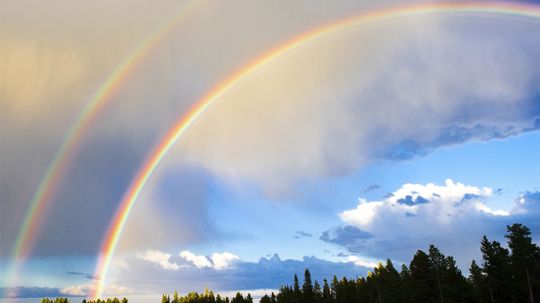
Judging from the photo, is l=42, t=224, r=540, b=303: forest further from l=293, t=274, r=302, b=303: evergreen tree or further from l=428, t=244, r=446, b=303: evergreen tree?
l=293, t=274, r=302, b=303: evergreen tree

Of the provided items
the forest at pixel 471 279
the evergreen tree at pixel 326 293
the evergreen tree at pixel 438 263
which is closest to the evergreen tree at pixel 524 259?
the forest at pixel 471 279

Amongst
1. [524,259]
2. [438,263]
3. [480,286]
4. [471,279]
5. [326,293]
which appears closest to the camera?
[524,259]

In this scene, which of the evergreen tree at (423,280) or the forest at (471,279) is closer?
the forest at (471,279)

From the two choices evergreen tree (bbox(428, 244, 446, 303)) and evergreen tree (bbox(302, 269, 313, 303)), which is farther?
evergreen tree (bbox(302, 269, 313, 303))

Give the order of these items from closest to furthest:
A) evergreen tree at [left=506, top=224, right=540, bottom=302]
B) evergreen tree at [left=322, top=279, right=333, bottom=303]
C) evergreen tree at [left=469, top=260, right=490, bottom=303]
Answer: evergreen tree at [left=506, top=224, right=540, bottom=302] < evergreen tree at [left=469, top=260, right=490, bottom=303] < evergreen tree at [left=322, top=279, right=333, bottom=303]

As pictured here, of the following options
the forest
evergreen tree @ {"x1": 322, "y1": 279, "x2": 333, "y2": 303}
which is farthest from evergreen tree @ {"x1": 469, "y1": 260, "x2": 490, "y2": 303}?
evergreen tree @ {"x1": 322, "y1": 279, "x2": 333, "y2": 303}

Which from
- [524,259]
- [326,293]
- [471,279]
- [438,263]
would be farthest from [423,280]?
[326,293]

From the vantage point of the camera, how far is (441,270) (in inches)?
3337

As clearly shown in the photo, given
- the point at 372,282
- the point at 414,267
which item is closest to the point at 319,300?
the point at 372,282

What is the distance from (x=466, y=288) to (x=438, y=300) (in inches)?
234

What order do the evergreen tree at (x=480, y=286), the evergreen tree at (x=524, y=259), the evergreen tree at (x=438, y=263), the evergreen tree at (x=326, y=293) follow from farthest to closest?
the evergreen tree at (x=326, y=293)
the evergreen tree at (x=438, y=263)
the evergreen tree at (x=480, y=286)
the evergreen tree at (x=524, y=259)

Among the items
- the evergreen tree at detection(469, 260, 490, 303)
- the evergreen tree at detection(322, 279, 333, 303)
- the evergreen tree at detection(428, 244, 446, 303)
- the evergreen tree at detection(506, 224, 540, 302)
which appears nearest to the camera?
the evergreen tree at detection(506, 224, 540, 302)

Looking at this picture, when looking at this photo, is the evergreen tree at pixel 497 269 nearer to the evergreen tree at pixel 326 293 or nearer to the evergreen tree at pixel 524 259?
the evergreen tree at pixel 524 259

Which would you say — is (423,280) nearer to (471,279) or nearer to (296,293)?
(471,279)
